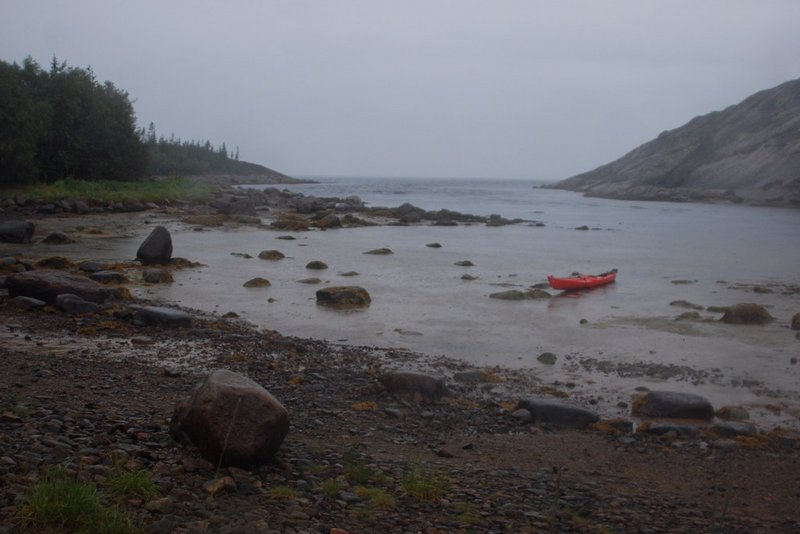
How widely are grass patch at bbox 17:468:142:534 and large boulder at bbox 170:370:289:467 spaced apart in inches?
53.8

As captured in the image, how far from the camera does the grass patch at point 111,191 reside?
40031mm

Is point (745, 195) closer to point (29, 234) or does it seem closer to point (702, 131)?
point (702, 131)

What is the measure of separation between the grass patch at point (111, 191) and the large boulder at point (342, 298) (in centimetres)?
2610

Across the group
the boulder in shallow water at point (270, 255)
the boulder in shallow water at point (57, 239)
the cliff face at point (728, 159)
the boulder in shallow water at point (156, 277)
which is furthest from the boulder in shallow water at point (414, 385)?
the cliff face at point (728, 159)

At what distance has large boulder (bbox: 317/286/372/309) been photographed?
17.9 m

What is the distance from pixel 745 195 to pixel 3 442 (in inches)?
3534

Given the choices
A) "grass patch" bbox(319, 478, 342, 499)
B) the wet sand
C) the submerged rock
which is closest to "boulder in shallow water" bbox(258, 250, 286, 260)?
the wet sand

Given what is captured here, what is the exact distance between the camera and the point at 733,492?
7258 mm

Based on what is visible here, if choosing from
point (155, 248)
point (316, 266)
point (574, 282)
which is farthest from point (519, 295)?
point (155, 248)

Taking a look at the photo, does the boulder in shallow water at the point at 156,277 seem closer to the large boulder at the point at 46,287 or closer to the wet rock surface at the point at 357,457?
the large boulder at the point at 46,287

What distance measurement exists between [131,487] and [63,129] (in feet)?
152

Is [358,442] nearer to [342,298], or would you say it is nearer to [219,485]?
[219,485]

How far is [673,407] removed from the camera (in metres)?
10.0

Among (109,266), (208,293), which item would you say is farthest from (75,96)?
(208,293)
